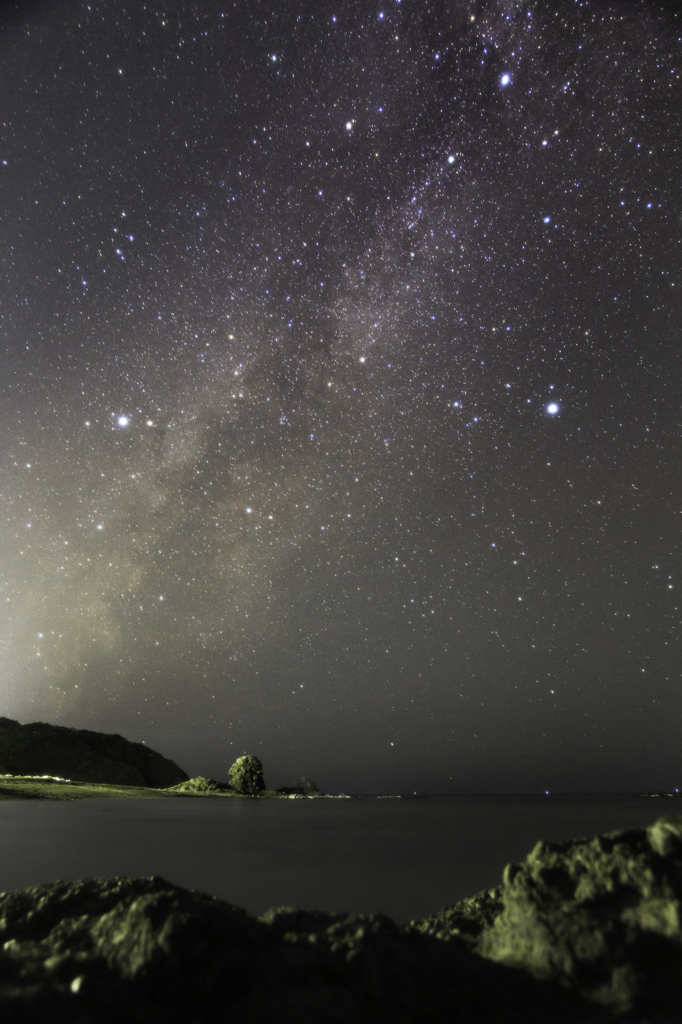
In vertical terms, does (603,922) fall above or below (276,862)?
above

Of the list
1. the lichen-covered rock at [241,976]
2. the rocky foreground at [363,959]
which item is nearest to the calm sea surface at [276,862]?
the rocky foreground at [363,959]

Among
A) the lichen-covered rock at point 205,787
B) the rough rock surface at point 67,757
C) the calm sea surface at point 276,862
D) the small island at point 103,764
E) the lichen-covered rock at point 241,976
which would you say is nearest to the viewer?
the lichen-covered rock at point 241,976

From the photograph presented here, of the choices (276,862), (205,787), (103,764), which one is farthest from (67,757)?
(276,862)

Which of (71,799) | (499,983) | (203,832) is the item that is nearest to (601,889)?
(499,983)

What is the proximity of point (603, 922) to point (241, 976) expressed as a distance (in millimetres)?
1942

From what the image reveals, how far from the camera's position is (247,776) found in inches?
3433

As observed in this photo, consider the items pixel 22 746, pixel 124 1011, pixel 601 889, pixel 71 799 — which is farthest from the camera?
pixel 22 746

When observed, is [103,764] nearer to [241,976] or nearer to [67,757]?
[67,757]

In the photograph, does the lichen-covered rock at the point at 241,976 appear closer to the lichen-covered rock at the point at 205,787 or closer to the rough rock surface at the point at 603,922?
the rough rock surface at the point at 603,922

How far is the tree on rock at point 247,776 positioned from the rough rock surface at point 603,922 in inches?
3533

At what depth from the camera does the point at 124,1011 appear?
2.55m

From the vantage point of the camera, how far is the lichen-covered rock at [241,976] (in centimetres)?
257

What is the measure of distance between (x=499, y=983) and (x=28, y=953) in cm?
242

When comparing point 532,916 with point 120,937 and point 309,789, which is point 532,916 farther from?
point 309,789
